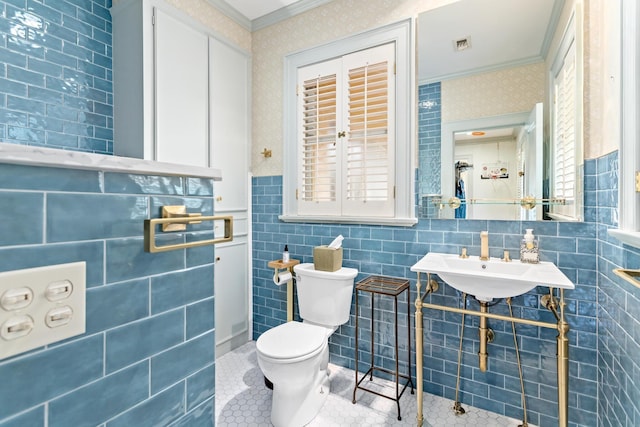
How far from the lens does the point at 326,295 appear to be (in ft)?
6.76

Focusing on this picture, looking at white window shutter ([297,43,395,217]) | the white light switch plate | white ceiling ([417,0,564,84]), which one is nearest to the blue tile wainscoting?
white window shutter ([297,43,395,217])

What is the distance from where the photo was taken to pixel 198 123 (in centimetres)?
225

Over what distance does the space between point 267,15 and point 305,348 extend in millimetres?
2542

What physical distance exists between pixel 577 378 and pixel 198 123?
8.94 feet

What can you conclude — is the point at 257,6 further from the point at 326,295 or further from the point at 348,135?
the point at 326,295

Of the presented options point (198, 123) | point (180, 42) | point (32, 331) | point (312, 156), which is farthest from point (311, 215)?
point (32, 331)

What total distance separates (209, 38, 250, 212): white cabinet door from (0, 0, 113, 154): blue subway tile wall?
26.6 inches

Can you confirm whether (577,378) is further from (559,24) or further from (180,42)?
(180,42)

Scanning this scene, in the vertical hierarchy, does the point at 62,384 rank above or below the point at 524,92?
below

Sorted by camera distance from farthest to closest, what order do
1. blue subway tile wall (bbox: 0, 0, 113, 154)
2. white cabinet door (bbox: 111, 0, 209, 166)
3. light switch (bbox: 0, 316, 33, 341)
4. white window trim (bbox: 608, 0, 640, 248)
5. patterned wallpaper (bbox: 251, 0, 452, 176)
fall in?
patterned wallpaper (bbox: 251, 0, 452, 176), white cabinet door (bbox: 111, 0, 209, 166), blue subway tile wall (bbox: 0, 0, 113, 154), white window trim (bbox: 608, 0, 640, 248), light switch (bbox: 0, 316, 33, 341)

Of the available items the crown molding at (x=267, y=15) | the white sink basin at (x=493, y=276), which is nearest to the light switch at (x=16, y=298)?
the white sink basin at (x=493, y=276)

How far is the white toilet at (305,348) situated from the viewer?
62.6 inches

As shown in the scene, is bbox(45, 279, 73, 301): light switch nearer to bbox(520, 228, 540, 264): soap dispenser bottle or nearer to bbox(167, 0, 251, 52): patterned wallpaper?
bbox(520, 228, 540, 264): soap dispenser bottle

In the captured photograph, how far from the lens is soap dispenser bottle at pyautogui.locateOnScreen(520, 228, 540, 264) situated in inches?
63.9
